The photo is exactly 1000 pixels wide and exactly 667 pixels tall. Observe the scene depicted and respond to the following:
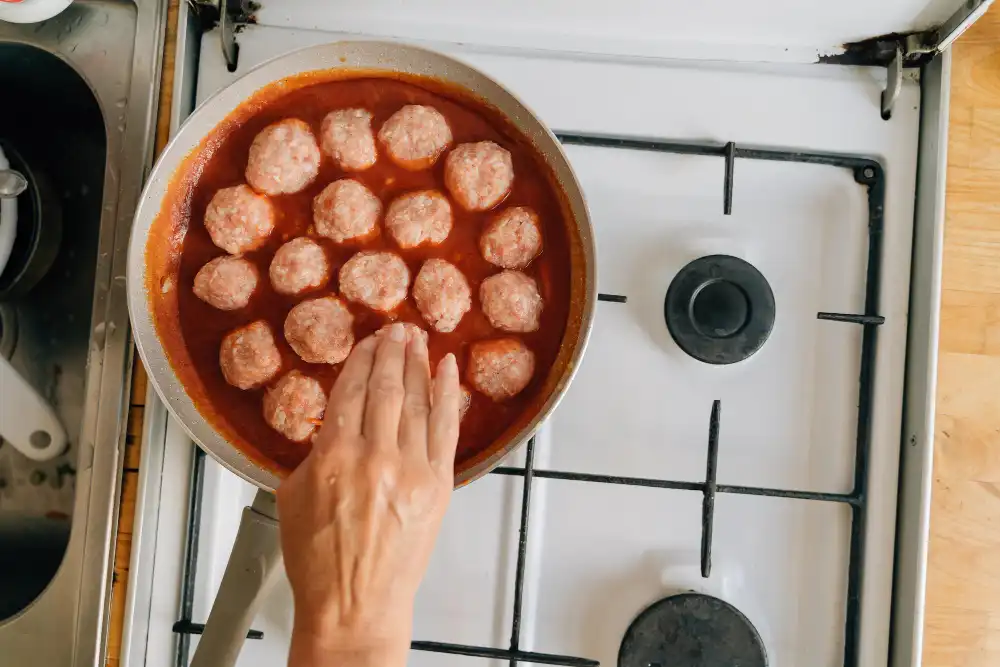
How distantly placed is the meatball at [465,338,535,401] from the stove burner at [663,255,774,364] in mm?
154

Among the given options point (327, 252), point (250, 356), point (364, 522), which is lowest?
point (364, 522)

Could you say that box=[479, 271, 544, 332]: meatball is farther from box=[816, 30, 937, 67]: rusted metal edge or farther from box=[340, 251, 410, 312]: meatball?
box=[816, 30, 937, 67]: rusted metal edge

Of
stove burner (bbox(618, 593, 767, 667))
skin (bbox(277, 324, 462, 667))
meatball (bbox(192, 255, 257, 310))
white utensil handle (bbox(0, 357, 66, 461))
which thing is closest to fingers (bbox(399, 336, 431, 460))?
skin (bbox(277, 324, 462, 667))

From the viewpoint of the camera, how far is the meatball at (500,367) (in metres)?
0.69

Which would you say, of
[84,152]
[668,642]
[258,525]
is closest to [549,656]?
[668,642]

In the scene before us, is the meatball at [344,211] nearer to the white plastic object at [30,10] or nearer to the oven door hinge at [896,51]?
the white plastic object at [30,10]

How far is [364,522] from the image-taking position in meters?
0.52

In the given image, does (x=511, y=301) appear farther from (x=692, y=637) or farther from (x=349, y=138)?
(x=692, y=637)

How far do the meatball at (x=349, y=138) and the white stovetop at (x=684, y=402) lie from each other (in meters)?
0.17

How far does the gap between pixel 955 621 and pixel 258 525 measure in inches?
26.5

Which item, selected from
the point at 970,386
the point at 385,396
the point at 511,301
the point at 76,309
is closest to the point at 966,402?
the point at 970,386

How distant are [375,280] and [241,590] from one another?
0.29m

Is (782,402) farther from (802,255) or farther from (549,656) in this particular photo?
(549,656)

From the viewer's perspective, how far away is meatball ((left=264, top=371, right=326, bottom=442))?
27.1 inches
